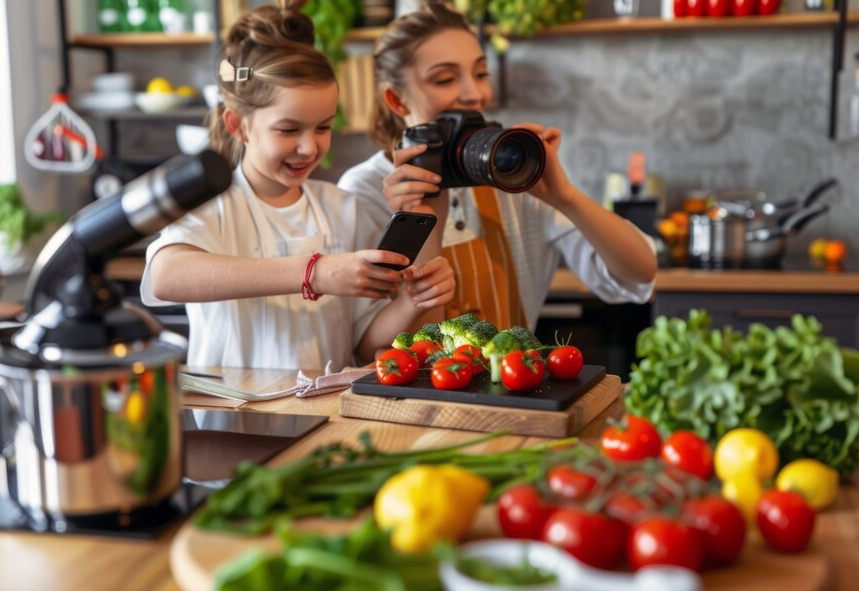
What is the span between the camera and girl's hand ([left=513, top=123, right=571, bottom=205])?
1839 millimetres

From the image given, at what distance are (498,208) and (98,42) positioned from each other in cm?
209

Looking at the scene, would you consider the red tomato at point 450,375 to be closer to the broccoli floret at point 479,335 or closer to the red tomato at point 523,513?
the broccoli floret at point 479,335

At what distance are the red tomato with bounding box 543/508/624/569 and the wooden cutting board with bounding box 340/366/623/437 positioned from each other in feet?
1.18

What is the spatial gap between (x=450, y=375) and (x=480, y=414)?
0.07 m

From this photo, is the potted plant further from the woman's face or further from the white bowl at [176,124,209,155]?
the woman's face

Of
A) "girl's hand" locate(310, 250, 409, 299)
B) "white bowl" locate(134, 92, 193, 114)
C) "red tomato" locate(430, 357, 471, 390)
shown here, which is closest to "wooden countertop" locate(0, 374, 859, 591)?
"red tomato" locate(430, 357, 471, 390)

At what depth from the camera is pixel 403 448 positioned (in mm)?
1146

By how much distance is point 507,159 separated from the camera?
5.70 ft

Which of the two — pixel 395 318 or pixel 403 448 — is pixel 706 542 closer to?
pixel 403 448

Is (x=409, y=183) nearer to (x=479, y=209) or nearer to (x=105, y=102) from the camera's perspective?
(x=479, y=209)

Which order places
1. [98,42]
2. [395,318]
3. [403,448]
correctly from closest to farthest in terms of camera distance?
[403,448]
[395,318]
[98,42]

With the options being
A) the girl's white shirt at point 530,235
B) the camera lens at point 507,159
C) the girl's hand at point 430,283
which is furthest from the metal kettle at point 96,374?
the girl's white shirt at point 530,235

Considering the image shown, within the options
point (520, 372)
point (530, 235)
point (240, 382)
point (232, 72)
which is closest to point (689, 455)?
point (520, 372)

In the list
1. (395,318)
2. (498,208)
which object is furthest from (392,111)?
(395,318)
